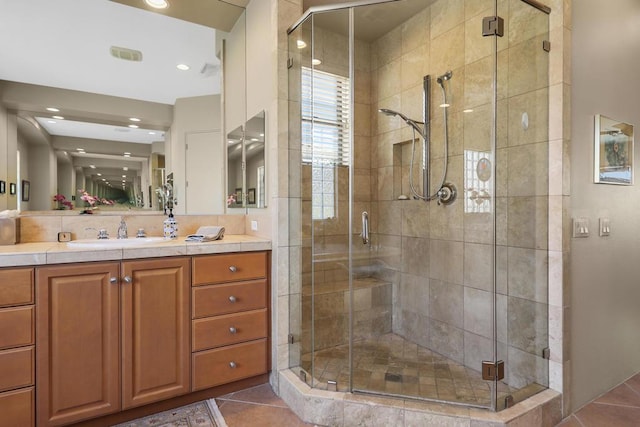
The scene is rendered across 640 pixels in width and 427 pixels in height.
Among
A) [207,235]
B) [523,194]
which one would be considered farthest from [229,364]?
[523,194]

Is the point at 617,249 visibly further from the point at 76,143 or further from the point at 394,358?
the point at 76,143

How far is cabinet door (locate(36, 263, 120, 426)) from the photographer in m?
1.58

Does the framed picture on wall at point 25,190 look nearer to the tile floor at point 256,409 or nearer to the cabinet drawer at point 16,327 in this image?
the cabinet drawer at point 16,327

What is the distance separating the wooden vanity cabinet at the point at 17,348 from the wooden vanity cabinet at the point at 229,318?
706 millimetres

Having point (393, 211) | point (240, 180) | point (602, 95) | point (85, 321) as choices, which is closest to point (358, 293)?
point (393, 211)

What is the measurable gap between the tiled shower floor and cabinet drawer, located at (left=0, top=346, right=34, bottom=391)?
134 centimetres

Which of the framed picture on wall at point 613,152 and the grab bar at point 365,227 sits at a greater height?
the framed picture on wall at point 613,152

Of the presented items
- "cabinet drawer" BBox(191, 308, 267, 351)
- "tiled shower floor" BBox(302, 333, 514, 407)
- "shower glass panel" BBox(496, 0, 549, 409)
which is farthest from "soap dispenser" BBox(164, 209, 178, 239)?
"shower glass panel" BBox(496, 0, 549, 409)

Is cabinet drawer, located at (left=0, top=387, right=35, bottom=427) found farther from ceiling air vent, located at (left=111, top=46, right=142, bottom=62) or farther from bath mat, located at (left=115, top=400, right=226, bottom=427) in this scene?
ceiling air vent, located at (left=111, top=46, right=142, bottom=62)

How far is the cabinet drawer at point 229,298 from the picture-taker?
1.95m

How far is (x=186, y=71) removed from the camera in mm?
2498

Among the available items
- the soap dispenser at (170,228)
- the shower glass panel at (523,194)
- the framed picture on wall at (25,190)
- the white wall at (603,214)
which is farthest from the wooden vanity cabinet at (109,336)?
the white wall at (603,214)

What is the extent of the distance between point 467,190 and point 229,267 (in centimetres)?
161

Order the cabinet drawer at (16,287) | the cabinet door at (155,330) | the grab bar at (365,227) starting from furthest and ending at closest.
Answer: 1. the grab bar at (365,227)
2. the cabinet door at (155,330)
3. the cabinet drawer at (16,287)
